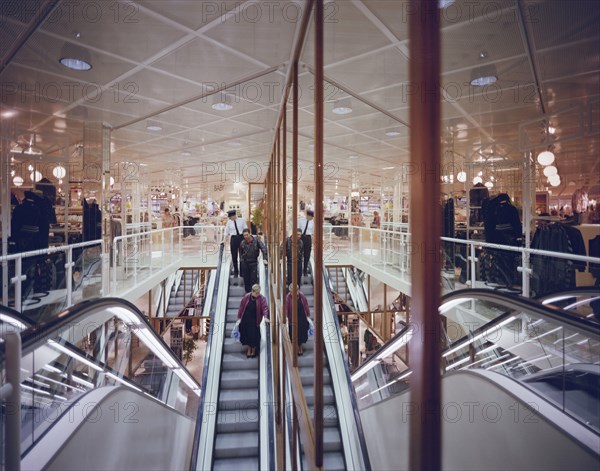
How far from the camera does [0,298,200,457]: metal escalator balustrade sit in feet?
4.23

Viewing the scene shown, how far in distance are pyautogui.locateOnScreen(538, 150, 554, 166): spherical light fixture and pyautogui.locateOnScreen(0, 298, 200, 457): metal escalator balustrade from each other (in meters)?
1.91

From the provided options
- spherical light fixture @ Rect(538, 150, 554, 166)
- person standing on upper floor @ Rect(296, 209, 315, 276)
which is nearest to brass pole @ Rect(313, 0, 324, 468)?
spherical light fixture @ Rect(538, 150, 554, 166)

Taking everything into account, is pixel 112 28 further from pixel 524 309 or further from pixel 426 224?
pixel 524 309

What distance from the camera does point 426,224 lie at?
1.59 ft

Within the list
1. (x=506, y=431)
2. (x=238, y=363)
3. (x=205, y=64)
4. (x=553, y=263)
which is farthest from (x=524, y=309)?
(x=238, y=363)

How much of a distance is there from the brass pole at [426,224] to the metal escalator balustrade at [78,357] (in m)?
1.23

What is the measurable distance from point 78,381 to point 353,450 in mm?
2997

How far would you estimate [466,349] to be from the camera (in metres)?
1.96

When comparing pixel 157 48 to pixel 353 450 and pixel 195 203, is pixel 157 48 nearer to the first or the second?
pixel 353 450

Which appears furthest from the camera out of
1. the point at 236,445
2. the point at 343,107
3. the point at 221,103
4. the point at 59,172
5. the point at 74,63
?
the point at 59,172

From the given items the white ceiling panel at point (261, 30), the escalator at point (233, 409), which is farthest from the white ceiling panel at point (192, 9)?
the escalator at point (233, 409)

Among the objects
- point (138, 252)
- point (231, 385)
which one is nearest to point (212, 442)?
point (231, 385)

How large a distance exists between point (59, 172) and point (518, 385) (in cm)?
621

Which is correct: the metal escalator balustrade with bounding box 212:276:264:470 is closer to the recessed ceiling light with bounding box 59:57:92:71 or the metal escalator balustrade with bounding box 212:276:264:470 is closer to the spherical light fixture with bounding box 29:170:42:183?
the spherical light fixture with bounding box 29:170:42:183
